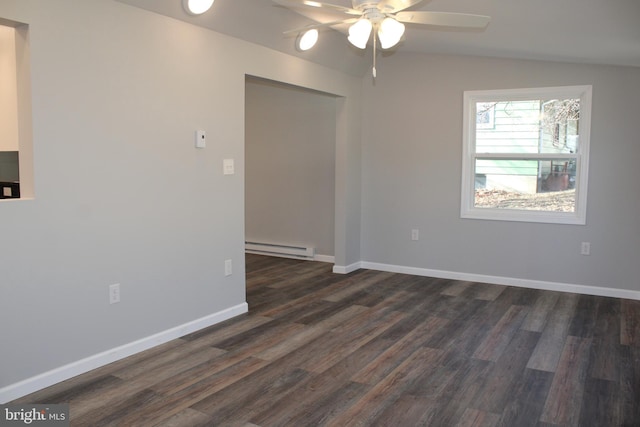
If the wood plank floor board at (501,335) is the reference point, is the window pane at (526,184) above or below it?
above

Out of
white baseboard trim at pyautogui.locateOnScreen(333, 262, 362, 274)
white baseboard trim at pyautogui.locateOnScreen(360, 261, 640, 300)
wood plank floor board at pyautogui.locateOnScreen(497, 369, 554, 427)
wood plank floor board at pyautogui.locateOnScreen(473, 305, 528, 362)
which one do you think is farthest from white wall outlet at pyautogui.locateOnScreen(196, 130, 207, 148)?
white baseboard trim at pyautogui.locateOnScreen(360, 261, 640, 300)

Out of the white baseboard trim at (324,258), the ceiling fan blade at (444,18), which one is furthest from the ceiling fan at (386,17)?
the white baseboard trim at (324,258)

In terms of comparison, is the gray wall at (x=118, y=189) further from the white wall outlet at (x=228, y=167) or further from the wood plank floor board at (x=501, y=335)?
the wood plank floor board at (x=501, y=335)

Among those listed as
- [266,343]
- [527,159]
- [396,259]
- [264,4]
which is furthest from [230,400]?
[527,159]

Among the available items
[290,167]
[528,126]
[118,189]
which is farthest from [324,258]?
[118,189]

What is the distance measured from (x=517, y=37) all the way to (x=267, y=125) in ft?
11.3

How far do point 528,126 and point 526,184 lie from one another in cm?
59

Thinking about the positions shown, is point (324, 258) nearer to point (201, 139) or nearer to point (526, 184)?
point (526, 184)

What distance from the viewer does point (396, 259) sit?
232 inches

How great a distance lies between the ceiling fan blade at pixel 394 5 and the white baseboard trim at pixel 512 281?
3452 millimetres

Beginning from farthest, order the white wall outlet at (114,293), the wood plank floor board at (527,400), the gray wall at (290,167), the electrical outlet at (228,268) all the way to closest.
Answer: the gray wall at (290,167) < the electrical outlet at (228,268) < the white wall outlet at (114,293) < the wood plank floor board at (527,400)

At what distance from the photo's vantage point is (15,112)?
298cm

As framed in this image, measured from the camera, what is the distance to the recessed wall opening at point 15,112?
269 centimetres

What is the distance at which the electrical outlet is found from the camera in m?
4.11
